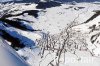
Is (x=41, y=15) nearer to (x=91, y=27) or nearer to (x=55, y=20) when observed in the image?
(x=55, y=20)

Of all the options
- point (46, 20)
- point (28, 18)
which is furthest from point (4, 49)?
point (46, 20)

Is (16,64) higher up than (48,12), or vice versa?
(16,64)

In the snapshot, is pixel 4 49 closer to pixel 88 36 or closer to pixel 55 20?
pixel 88 36

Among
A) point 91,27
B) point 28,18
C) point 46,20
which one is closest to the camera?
point 91,27

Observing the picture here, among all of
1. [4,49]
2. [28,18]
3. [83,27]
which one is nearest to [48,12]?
[28,18]

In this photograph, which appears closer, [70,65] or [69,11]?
[70,65]

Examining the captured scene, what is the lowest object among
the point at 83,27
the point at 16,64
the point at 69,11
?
the point at 69,11

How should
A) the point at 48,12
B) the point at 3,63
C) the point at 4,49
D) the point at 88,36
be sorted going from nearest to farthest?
the point at 3,63, the point at 4,49, the point at 88,36, the point at 48,12
